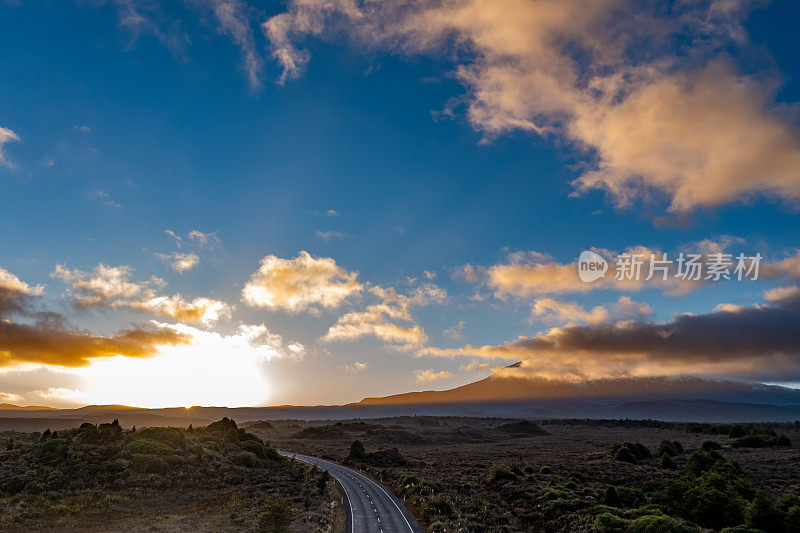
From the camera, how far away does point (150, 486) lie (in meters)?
49.5

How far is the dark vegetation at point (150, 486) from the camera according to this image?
121ft

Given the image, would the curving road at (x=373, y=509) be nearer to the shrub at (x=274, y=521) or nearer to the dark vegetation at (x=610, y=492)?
the dark vegetation at (x=610, y=492)

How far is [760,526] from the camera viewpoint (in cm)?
2989

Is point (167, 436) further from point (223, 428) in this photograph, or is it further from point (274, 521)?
point (274, 521)

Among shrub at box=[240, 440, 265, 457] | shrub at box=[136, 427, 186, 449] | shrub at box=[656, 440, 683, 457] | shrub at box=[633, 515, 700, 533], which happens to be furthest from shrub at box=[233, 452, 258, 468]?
shrub at box=[656, 440, 683, 457]

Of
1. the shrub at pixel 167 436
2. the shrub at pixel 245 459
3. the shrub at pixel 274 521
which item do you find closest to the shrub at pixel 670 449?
the shrub at pixel 245 459

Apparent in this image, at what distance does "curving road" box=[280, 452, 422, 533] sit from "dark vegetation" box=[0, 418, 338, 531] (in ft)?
9.18

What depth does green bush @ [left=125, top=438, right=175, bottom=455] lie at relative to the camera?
58.3 metres

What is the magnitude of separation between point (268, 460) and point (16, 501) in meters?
Answer: 39.0

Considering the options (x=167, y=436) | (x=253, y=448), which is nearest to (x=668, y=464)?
(x=253, y=448)

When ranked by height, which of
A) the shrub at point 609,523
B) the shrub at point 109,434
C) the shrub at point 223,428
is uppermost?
the shrub at point 109,434

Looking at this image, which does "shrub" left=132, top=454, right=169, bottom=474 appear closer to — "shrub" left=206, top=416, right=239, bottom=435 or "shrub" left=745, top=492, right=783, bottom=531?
"shrub" left=206, top=416, right=239, bottom=435

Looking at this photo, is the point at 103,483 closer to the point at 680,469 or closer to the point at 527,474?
the point at 527,474

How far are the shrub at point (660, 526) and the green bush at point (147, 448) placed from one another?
58.4 m
